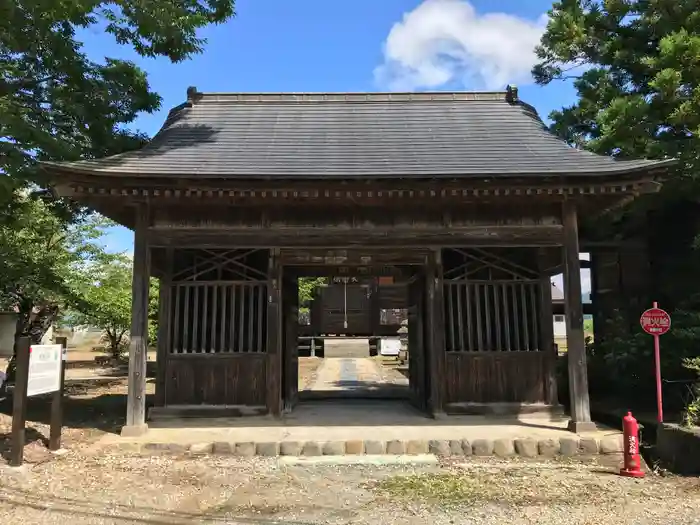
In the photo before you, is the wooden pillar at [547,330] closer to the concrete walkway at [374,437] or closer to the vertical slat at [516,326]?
the vertical slat at [516,326]

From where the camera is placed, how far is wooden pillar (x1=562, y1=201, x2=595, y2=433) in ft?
28.3

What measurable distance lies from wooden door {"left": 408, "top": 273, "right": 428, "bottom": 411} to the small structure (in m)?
0.07

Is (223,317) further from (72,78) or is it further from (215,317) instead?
(72,78)

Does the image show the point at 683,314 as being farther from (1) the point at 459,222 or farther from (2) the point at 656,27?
(2) the point at 656,27

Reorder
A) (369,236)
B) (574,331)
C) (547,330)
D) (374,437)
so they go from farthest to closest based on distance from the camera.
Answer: (547,330) → (369,236) → (574,331) → (374,437)

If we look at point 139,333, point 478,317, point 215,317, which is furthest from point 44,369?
point 478,317

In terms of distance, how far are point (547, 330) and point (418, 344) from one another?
253cm

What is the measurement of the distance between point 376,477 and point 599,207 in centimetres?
615

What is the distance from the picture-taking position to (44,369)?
23.9ft

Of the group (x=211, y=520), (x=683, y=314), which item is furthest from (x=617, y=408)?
(x=211, y=520)

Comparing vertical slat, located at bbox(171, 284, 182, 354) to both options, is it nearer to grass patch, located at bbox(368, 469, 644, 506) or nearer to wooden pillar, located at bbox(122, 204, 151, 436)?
wooden pillar, located at bbox(122, 204, 151, 436)

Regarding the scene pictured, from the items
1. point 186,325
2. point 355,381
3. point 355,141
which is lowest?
point 355,381

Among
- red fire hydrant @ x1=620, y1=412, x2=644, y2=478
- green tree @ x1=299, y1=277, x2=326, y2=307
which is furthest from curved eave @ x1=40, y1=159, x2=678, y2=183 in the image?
green tree @ x1=299, y1=277, x2=326, y2=307

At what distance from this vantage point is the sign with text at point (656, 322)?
768cm
